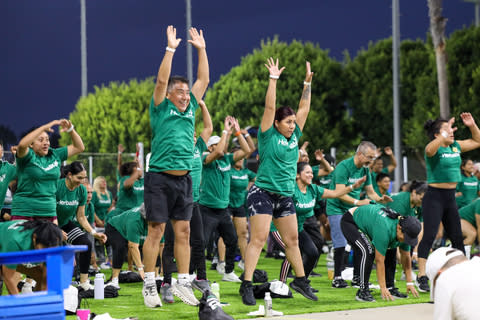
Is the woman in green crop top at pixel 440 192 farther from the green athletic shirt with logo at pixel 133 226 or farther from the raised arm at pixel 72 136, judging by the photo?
the raised arm at pixel 72 136

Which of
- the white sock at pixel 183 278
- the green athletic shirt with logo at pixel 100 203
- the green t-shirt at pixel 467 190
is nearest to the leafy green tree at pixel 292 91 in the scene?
the green t-shirt at pixel 467 190

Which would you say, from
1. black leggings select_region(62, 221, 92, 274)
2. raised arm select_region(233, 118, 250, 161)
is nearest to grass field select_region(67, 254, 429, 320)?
black leggings select_region(62, 221, 92, 274)

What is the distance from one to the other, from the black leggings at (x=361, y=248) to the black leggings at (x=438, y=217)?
91 centimetres

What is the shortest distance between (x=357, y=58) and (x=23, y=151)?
2843cm

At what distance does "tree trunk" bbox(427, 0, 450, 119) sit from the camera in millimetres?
24328

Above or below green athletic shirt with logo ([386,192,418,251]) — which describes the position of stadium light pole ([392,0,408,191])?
above

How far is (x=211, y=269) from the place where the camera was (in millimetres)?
13859

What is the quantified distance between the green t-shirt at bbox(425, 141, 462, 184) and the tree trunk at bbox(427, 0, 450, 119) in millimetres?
15323

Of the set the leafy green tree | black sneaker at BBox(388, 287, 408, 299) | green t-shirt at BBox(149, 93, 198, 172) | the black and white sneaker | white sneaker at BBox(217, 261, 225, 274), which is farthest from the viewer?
the leafy green tree

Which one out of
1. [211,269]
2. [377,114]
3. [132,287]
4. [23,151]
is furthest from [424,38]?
[23,151]

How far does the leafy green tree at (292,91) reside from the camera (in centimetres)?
3241

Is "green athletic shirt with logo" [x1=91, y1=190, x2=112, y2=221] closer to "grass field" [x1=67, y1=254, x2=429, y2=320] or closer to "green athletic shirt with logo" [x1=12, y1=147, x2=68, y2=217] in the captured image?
"grass field" [x1=67, y1=254, x2=429, y2=320]

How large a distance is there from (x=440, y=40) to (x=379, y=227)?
56.4 ft

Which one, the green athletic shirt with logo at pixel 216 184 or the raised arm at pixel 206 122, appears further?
the green athletic shirt with logo at pixel 216 184
